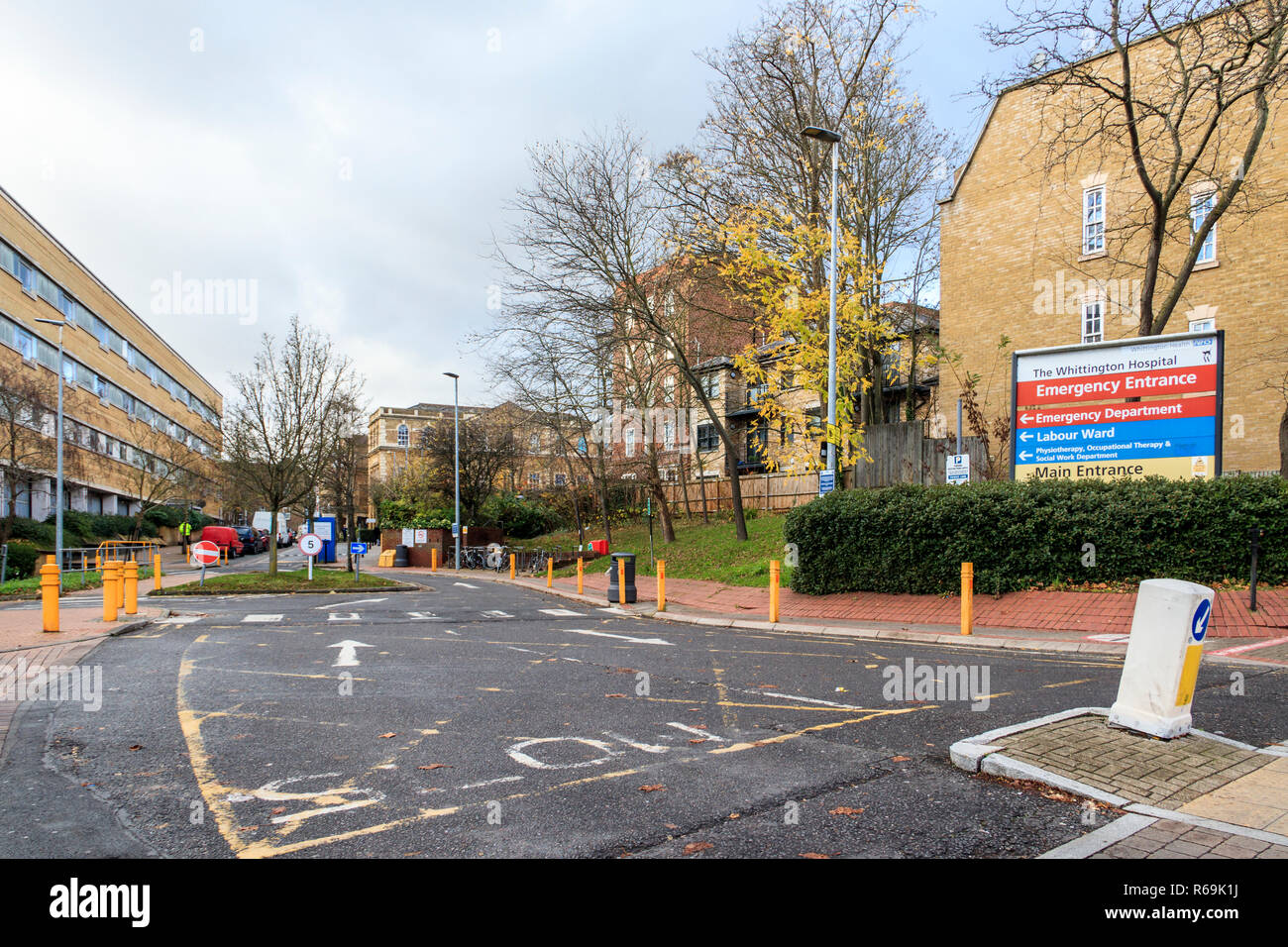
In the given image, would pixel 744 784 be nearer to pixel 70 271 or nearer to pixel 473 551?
pixel 473 551

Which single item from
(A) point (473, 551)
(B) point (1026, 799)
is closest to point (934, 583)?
(B) point (1026, 799)

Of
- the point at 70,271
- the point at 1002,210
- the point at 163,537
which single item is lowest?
the point at 163,537

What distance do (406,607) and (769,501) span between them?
18089 millimetres

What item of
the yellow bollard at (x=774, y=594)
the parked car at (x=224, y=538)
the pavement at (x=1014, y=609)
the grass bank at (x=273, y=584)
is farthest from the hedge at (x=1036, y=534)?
the parked car at (x=224, y=538)

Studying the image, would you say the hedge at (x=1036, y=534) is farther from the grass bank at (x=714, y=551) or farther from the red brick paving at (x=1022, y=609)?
the grass bank at (x=714, y=551)

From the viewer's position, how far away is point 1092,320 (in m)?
23.3

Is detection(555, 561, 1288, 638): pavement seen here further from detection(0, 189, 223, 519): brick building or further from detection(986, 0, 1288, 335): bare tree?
detection(0, 189, 223, 519): brick building

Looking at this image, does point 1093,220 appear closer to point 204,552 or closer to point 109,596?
point 109,596

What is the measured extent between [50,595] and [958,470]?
15.9 m

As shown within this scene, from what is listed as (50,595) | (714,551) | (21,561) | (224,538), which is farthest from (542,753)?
(224,538)

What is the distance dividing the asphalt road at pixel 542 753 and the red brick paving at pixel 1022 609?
2.47m

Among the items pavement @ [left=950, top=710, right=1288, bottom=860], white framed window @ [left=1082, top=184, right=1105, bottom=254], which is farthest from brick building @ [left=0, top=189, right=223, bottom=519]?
white framed window @ [left=1082, top=184, right=1105, bottom=254]

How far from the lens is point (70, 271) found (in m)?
44.3

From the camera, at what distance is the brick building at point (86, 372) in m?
36.0
